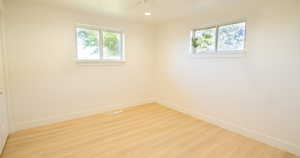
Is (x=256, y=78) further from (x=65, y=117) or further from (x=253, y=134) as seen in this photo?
(x=65, y=117)

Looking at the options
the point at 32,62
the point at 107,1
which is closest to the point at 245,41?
the point at 107,1

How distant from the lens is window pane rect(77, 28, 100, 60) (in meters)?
3.30

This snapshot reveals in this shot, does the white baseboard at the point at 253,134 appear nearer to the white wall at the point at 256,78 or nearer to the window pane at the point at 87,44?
the white wall at the point at 256,78

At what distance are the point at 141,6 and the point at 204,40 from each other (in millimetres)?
1534

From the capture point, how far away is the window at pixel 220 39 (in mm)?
2746

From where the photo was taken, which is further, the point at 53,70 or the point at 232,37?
the point at 53,70

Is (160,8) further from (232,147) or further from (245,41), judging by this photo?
(232,147)

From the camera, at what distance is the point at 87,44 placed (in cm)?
340

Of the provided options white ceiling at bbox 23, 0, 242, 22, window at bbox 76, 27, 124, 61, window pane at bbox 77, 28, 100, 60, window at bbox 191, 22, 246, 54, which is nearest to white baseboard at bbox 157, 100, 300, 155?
window at bbox 191, 22, 246, 54

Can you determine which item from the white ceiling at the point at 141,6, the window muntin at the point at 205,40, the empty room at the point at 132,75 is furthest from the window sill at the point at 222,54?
the white ceiling at the point at 141,6

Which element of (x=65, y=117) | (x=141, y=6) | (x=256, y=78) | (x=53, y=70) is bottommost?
(x=65, y=117)

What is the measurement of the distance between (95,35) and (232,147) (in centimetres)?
A: 350

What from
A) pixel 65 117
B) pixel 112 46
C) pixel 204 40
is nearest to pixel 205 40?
pixel 204 40

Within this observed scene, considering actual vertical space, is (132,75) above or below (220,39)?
below
